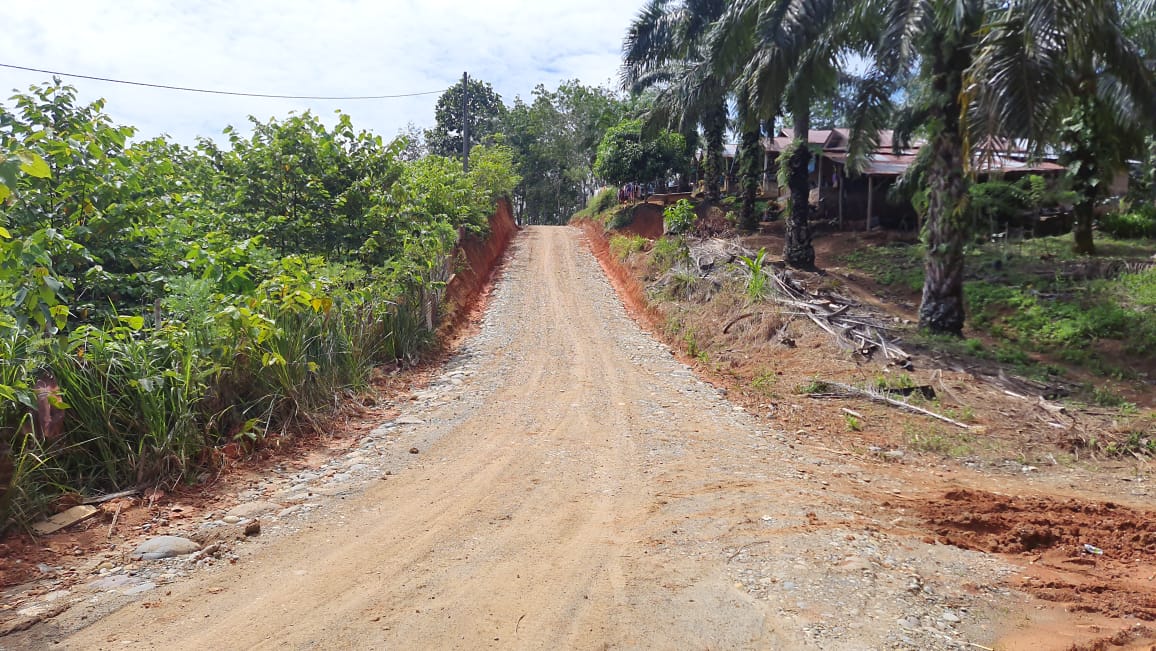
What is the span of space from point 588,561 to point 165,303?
4.60 meters

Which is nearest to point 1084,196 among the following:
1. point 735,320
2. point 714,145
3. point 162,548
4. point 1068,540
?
point 735,320

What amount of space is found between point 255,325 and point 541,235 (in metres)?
27.8

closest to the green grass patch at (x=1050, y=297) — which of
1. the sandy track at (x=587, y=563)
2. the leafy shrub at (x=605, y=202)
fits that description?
the sandy track at (x=587, y=563)

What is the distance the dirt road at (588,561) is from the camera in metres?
3.64

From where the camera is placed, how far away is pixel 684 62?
22.4 meters

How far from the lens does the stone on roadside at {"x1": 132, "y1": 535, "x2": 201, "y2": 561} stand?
4512mm

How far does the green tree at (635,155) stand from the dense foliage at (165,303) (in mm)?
18528

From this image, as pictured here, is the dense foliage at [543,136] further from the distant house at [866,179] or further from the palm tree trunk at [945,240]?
the palm tree trunk at [945,240]

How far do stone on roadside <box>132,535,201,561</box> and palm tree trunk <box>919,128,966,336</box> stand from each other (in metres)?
11.1

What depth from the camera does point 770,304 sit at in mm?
12562

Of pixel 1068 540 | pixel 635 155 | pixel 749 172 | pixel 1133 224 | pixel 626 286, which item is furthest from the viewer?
pixel 635 155

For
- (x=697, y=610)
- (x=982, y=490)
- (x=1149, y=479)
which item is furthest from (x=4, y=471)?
(x=1149, y=479)

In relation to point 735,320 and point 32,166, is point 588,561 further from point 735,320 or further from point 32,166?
point 735,320

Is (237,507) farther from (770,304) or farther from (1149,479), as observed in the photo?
(770,304)
